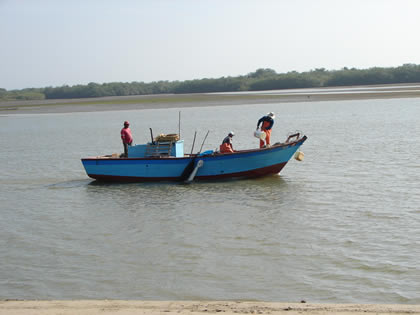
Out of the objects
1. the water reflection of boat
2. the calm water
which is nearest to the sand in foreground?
the calm water

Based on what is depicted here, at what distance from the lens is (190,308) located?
6.14 meters

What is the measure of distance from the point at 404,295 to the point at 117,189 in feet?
32.3

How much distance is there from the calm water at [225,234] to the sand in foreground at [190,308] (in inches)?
23.7

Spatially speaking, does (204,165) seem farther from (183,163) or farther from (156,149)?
(156,149)

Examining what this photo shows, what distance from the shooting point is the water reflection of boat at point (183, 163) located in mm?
15195

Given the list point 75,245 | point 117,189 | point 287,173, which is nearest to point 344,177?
point 287,173

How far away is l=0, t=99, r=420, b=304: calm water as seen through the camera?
7391mm

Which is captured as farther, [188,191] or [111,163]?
[111,163]

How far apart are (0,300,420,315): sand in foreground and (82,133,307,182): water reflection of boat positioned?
8.83 meters

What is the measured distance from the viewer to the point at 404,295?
6.76 m

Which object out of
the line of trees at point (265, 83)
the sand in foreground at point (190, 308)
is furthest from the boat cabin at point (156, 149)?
the line of trees at point (265, 83)

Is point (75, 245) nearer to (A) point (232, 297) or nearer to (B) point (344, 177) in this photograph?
(A) point (232, 297)

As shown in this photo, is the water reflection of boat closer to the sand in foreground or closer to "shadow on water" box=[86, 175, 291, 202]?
"shadow on water" box=[86, 175, 291, 202]

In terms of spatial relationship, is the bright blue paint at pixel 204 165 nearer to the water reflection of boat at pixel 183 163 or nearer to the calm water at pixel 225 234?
the water reflection of boat at pixel 183 163
